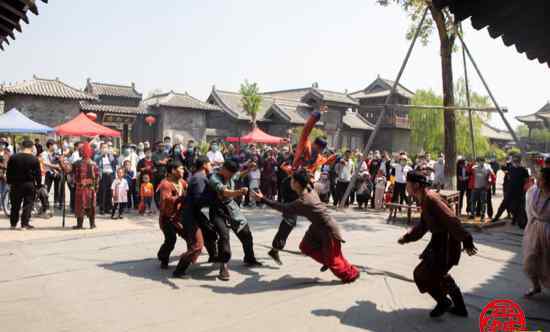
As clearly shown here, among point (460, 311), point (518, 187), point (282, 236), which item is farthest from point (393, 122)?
point (460, 311)

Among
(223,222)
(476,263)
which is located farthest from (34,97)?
(476,263)

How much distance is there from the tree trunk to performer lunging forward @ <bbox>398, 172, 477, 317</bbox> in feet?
27.3

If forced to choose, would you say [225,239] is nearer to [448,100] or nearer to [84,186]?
[84,186]

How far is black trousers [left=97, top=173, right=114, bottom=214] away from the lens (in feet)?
34.9

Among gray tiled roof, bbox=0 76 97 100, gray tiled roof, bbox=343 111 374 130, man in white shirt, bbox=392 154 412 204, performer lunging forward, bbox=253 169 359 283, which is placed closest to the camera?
performer lunging forward, bbox=253 169 359 283

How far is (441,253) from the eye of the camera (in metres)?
4.36

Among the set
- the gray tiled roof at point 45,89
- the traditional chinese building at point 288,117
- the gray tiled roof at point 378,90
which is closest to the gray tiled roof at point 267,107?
the traditional chinese building at point 288,117

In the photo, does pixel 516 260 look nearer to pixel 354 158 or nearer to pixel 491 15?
pixel 491 15

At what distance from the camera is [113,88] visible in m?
35.9

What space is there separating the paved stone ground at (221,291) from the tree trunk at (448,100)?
4496 mm

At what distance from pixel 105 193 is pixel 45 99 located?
19449 mm

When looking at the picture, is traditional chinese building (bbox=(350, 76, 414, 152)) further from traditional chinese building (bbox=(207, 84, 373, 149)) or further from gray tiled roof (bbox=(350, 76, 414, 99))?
traditional chinese building (bbox=(207, 84, 373, 149))

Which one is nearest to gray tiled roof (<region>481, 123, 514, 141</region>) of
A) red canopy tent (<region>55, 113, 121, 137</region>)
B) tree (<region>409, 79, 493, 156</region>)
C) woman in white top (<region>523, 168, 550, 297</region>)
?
tree (<region>409, 79, 493, 156</region>)

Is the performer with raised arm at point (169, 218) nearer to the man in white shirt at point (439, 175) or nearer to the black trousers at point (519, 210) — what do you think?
the black trousers at point (519, 210)
